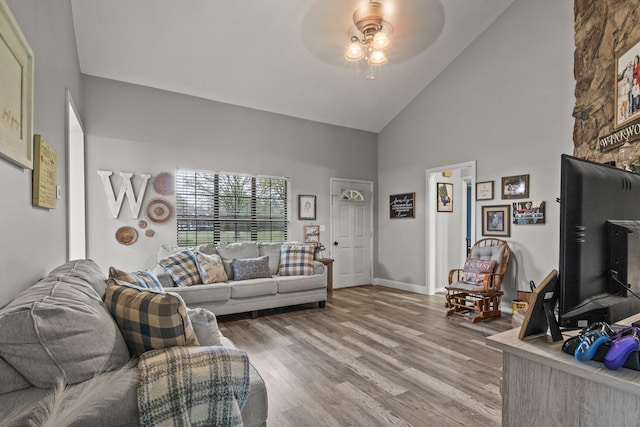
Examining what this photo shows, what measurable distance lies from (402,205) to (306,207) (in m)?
1.76

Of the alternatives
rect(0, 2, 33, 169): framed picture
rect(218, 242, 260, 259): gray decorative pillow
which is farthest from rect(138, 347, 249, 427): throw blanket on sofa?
rect(218, 242, 260, 259): gray decorative pillow

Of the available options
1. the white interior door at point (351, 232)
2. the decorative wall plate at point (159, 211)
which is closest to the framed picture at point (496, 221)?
the white interior door at point (351, 232)

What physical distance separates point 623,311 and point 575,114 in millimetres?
3418

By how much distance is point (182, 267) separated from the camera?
4.01 meters

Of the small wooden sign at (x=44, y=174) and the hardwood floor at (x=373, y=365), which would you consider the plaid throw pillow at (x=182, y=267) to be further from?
the small wooden sign at (x=44, y=174)

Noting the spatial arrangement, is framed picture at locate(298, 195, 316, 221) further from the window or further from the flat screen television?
the flat screen television

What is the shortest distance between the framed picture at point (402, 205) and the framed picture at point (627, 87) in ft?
10.4

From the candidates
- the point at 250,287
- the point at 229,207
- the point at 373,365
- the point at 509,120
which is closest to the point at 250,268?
the point at 250,287

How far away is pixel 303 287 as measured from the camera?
15.0ft

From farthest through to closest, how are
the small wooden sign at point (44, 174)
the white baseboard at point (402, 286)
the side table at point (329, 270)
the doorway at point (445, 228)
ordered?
the white baseboard at point (402, 286), the doorway at point (445, 228), the side table at point (329, 270), the small wooden sign at point (44, 174)

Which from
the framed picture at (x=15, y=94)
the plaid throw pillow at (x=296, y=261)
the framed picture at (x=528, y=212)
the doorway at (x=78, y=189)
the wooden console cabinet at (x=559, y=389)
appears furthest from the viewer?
the plaid throw pillow at (x=296, y=261)

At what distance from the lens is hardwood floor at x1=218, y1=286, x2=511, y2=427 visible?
2.08m

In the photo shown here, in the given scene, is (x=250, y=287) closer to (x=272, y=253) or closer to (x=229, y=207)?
(x=272, y=253)

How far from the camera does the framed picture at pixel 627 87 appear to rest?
2526mm
